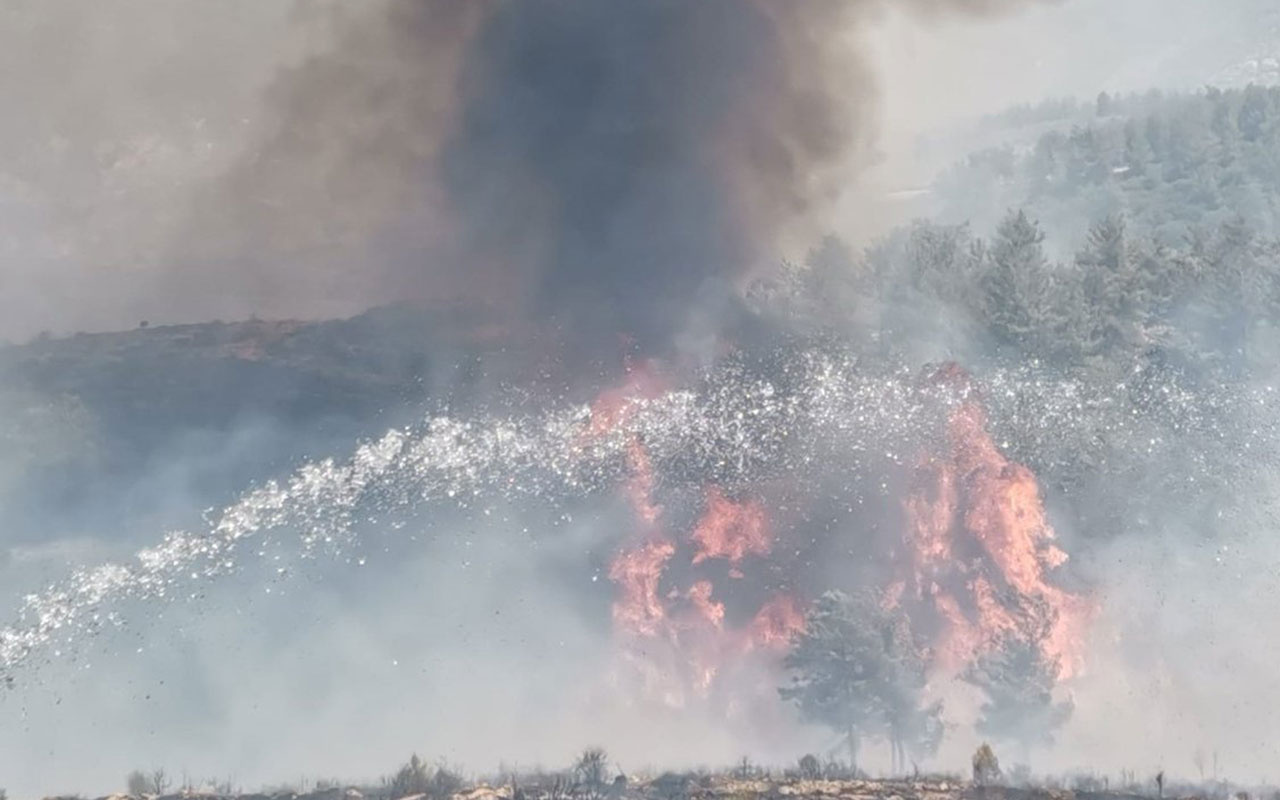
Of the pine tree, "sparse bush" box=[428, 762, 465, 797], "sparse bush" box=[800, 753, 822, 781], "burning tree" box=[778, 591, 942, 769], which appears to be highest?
the pine tree

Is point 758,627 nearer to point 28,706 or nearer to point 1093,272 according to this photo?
point 28,706

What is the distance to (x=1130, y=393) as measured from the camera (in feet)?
274

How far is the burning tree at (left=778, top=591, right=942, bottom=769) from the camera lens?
58.9m

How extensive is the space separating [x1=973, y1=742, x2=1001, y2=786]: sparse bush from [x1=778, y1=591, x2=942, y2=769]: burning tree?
14196mm

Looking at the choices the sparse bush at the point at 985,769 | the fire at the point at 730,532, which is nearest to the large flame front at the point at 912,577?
the fire at the point at 730,532

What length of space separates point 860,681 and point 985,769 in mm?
15889

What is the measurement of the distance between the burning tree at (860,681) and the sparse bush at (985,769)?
46.6ft

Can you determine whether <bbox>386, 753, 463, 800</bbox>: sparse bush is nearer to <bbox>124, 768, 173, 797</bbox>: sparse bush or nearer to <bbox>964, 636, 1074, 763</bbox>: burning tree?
<bbox>124, 768, 173, 797</bbox>: sparse bush

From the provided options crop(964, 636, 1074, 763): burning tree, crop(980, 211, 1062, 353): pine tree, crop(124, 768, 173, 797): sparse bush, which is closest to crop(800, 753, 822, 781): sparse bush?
crop(964, 636, 1074, 763): burning tree

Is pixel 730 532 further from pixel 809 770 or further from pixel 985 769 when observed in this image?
pixel 985 769

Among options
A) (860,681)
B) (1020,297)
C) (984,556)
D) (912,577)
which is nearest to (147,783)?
(860,681)

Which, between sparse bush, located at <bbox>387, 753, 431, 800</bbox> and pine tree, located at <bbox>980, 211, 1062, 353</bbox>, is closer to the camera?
sparse bush, located at <bbox>387, 753, 431, 800</bbox>

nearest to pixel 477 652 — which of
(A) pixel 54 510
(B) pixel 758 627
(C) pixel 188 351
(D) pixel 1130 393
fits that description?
(B) pixel 758 627

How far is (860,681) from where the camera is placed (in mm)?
58875
